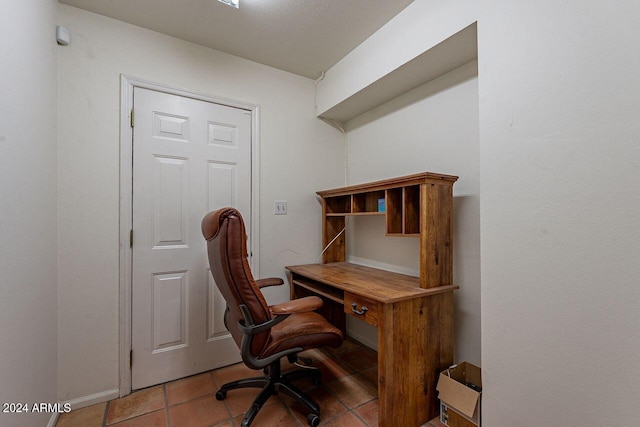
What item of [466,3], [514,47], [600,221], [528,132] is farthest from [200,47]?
[600,221]

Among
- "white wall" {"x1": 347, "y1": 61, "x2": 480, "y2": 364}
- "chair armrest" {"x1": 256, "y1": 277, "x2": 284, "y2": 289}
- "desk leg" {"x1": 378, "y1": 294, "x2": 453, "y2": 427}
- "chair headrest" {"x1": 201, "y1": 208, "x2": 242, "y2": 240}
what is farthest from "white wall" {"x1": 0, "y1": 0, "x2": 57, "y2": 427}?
"white wall" {"x1": 347, "y1": 61, "x2": 480, "y2": 364}

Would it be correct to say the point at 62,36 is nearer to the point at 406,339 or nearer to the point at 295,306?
the point at 295,306

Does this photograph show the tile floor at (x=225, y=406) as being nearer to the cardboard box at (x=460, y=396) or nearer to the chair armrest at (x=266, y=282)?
the cardboard box at (x=460, y=396)

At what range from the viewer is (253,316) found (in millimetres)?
1389

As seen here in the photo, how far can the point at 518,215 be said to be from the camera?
123cm

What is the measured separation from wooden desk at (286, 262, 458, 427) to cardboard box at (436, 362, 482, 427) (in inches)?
3.1

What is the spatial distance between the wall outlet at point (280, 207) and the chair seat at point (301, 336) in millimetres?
1051

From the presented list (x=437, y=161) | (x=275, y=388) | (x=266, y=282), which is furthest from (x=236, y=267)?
(x=437, y=161)

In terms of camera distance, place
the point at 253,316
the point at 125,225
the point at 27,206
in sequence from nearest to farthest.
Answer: the point at 27,206 < the point at 253,316 < the point at 125,225

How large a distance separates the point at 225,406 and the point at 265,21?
8.38ft

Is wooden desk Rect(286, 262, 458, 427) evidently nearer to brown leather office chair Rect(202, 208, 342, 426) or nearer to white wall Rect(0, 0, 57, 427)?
brown leather office chair Rect(202, 208, 342, 426)

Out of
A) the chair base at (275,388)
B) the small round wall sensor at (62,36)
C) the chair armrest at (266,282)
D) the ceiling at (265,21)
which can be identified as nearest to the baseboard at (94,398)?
the chair base at (275,388)

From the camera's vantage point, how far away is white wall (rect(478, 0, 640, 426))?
3.16 feet

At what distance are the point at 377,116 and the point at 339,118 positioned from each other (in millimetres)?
445
